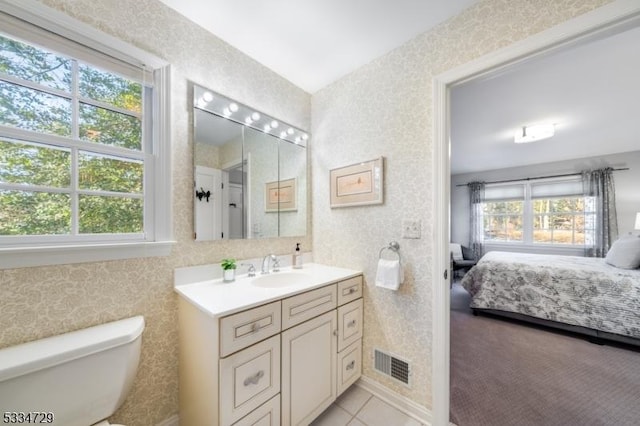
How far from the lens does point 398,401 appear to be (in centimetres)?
153

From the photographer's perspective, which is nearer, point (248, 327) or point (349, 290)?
point (248, 327)

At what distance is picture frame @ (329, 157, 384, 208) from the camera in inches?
64.9

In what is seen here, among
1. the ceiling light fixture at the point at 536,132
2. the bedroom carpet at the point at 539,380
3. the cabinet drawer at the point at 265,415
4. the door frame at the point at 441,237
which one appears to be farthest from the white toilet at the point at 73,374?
the ceiling light fixture at the point at 536,132

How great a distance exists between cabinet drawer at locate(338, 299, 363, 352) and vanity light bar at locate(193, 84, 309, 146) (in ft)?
4.55

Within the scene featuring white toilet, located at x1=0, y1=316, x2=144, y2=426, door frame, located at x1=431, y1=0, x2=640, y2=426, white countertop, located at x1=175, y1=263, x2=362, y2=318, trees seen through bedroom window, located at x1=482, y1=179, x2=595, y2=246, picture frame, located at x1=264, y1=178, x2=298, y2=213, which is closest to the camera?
white toilet, located at x1=0, y1=316, x2=144, y2=426

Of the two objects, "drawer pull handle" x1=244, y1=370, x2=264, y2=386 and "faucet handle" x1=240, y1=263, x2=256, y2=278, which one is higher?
"faucet handle" x1=240, y1=263, x2=256, y2=278

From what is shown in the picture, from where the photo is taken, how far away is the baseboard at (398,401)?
1.42 m

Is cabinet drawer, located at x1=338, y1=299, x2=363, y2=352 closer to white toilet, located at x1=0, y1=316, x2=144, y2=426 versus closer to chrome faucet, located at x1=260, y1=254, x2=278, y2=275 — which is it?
A: chrome faucet, located at x1=260, y1=254, x2=278, y2=275

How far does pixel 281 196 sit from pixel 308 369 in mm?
1206

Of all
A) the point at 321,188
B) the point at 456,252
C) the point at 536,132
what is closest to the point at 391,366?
the point at 321,188

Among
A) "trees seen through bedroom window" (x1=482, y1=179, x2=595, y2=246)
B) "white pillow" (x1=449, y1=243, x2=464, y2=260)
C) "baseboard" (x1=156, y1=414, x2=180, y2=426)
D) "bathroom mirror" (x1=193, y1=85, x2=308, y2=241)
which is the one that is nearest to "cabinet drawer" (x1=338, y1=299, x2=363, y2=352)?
"bathroom mirror" (x1=193, y1=85, x2=308, y2=241)

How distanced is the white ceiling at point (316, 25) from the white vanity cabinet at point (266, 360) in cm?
158

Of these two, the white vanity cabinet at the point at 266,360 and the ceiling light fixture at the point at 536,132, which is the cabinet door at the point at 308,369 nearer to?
the white vanity cabinet at the point at 266,360

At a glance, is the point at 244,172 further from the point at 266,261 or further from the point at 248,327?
the point at 248,327
